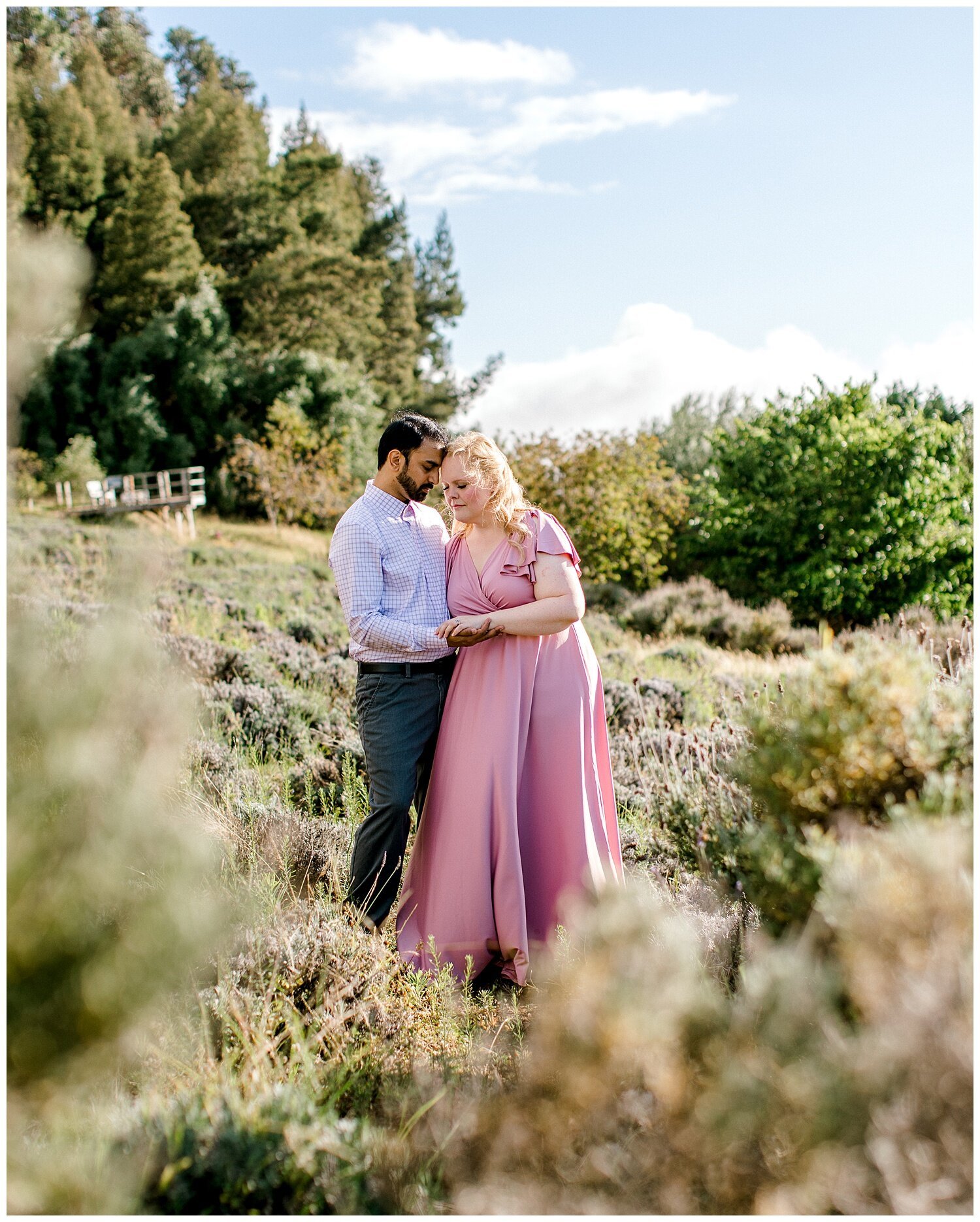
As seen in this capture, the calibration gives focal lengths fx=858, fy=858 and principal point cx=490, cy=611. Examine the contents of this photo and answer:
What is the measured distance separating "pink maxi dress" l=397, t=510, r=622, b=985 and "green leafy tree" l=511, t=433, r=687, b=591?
11.0 meters

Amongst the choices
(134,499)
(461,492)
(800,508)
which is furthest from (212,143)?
(461,492)

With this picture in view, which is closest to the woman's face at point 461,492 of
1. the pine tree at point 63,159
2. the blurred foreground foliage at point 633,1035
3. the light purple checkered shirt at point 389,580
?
the light purple checkered shirt at point 389,580

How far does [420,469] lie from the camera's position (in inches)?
138

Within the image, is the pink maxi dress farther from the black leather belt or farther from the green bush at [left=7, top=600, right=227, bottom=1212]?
the green bush at [left=7, top=600, right=227, bottom=1212]

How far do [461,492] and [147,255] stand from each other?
101ft

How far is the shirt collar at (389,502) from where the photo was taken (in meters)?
3.52

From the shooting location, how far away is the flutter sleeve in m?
3.46

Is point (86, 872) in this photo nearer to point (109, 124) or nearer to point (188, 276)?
point (188, 276)

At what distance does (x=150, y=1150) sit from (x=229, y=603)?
7.86 m

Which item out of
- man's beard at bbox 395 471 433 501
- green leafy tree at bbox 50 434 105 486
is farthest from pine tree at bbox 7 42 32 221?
man's beard at bbox 395 471 433 501

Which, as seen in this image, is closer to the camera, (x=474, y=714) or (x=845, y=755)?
(x=845, y=755)

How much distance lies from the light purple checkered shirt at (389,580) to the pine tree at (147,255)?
29.8 m

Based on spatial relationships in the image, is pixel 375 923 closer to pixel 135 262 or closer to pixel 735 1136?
pixel 735 1136

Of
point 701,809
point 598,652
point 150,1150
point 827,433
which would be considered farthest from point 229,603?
point 827,433
